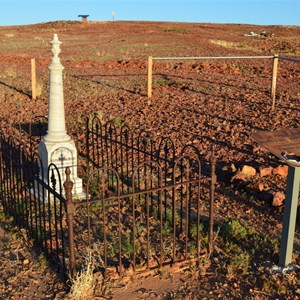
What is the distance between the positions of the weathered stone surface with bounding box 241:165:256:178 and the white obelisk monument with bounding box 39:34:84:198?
2.47m

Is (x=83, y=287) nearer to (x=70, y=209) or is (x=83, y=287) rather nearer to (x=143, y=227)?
(x=70, y=209)

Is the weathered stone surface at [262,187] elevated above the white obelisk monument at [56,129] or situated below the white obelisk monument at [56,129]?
below

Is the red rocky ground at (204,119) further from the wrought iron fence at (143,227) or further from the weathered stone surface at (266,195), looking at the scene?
the wrought iron fence at (143,227)

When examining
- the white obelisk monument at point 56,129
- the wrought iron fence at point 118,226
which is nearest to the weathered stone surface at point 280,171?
the wrought iron fence at point 118,226

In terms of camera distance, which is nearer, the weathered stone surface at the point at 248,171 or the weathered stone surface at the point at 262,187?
the weathered stone surface at the point at 262,187

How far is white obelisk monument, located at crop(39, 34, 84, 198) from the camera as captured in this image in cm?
538

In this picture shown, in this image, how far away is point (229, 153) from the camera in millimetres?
7605

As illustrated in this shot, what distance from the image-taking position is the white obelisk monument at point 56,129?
5383 mm

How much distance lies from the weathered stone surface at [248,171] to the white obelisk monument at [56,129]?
8.10 feet

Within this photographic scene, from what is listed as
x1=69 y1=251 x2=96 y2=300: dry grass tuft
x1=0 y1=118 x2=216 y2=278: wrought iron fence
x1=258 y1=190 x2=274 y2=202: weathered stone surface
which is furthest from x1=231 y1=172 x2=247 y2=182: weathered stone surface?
x1=69 y1=251 x2=96 y2=300: dry grass tuft

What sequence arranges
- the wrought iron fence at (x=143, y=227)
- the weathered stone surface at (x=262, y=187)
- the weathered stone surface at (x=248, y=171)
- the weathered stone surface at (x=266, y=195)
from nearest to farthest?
the wrought iron fence at (x=143, y=227) → the weathered stone surface at (x=266, y=195) → the weathered stone surface at (x=262, y=187) → the weathered stone surface at (x=248, y=171)

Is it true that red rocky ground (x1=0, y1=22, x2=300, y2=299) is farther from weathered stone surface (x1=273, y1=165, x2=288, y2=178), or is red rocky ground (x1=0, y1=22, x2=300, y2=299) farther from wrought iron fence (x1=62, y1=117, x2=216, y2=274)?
wrought iron fence (x1=62, y1=117, x2=216, y2=274)

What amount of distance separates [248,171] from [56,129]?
286 cm

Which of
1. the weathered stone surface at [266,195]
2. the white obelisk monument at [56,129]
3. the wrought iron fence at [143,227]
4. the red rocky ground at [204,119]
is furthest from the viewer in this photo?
the weathered stone surface at [266,195]
